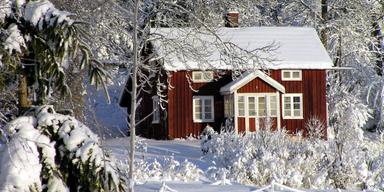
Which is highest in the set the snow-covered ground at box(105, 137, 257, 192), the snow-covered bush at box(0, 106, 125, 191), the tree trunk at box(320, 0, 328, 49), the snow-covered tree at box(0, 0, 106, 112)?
the tree trunk at box(320, 0, 328, 49)

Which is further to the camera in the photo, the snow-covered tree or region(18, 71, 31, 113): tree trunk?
region(18, 71, 31, 113): tree trunk

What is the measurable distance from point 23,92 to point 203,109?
26.7 metres

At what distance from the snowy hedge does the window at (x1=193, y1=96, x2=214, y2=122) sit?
12049 millimetres

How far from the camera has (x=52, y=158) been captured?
4.62 meters

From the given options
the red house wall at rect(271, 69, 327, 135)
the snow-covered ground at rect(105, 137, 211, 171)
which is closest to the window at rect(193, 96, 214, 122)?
the snow-covered ground at rect(105, 137, 211, 171)

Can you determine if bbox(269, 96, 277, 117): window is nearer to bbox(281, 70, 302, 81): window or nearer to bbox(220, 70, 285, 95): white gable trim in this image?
bbox(220, 70, 285, 95): white gable trim

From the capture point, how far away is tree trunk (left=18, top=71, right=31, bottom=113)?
4.94m

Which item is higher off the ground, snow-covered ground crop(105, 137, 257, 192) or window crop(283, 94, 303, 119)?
window crop(283, 94, 303, 119)

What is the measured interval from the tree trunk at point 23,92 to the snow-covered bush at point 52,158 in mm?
206

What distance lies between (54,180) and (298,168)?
510 inches

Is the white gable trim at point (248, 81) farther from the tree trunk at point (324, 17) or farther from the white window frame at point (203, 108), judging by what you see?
the tree trunk at point (324, 17)

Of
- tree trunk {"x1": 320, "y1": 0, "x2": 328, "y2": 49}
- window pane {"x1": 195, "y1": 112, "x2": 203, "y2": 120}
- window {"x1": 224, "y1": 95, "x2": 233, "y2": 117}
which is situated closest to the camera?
window {"x1": 224, "y1": 95, "x2": 233, "y2": 117}

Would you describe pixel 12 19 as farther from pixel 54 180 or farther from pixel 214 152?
pixel 214 152

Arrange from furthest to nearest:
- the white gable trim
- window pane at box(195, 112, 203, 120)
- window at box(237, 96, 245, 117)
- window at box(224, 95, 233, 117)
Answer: window pane at box(195, 112, 203, 120)
window at box(224, 95, 233, 117)
window at box(237, 96, 245, 117)
the white gable trim
